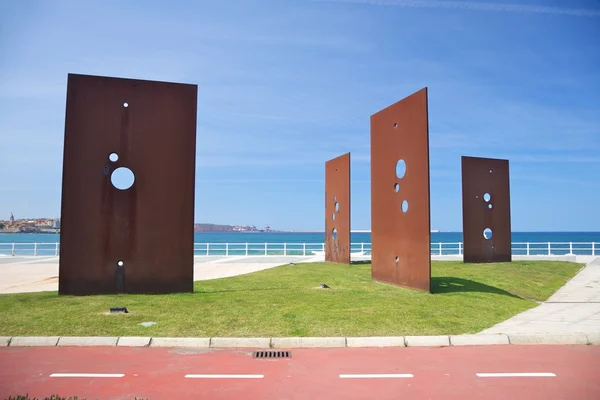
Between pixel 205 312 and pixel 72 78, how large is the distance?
6.22m

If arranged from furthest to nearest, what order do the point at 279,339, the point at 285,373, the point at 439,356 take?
the point at 279,339 → the point at 439,356 → the point at 285,373

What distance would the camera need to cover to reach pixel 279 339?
22.4ft

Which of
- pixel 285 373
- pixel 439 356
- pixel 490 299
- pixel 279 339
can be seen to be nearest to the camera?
pixel 285 373

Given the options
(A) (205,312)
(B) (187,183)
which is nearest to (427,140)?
(B) (187,183)

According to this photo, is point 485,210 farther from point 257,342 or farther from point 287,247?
point 287,247

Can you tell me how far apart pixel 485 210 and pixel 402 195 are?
9566 mm

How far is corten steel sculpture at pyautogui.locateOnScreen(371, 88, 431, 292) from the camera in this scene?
11.2 m

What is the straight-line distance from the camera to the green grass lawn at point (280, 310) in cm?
728

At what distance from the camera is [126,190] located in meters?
10.5

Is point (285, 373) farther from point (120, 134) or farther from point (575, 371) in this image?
point (120, 134)

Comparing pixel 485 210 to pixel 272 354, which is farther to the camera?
pixel 485 210

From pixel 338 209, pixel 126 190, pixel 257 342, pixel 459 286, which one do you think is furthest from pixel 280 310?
pixel 338 209

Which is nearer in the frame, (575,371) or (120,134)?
(575,371)

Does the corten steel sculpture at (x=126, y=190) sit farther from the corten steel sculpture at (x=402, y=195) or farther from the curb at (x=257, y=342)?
the corten steel sculpture at (x=402, y=195)
